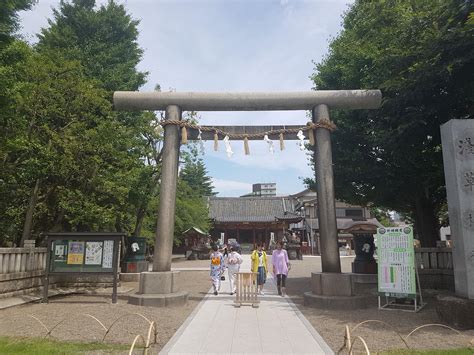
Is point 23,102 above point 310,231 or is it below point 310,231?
above

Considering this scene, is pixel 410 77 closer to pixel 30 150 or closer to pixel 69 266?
pixel 69 266

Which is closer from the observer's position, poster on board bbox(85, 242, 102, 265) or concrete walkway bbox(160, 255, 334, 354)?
concrete walkway bbox(160, 255, 334, 354)

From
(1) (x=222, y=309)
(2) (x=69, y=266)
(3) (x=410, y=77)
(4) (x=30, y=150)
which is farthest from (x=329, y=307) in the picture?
(4) (x=30, y=150)

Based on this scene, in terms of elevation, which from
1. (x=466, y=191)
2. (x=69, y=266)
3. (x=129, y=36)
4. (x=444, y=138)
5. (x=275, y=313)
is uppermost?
(x=129, y=36)

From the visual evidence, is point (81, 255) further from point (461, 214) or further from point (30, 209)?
point (461, 214)

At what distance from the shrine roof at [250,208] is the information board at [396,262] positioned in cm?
3519

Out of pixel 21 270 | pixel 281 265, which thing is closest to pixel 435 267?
pixel 281 265

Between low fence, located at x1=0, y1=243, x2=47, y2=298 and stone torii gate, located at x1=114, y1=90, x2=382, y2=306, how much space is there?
3.96 meters

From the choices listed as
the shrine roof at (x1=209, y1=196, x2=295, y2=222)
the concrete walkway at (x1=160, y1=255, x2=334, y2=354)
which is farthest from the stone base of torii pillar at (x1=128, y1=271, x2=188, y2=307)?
the shrine roof at (x1=209, y1=196, x2=295, y2=222)

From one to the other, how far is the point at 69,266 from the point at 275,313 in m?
6.19

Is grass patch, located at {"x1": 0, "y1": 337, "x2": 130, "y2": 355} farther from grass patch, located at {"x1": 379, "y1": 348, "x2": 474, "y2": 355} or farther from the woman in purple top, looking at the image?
the woman in purple top

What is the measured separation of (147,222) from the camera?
24281 millimetres

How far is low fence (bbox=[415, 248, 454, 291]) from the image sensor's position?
13.1m

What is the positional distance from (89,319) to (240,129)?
695cm
